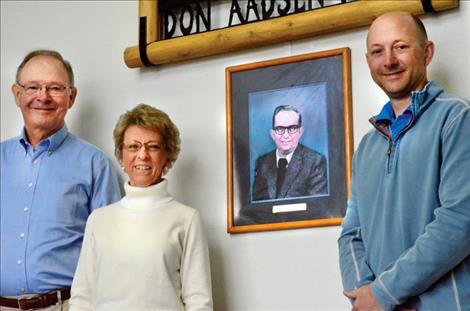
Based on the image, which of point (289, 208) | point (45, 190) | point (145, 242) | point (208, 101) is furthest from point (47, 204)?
point (289, 208)

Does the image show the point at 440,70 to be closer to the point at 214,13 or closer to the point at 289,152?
the point at 289,152

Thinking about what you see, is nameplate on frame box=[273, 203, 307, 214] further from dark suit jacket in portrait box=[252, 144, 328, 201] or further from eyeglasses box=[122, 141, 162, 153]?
eyeglasses box=[122, 141, 162, 153]

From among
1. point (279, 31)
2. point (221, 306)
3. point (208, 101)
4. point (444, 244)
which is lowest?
point (221, 306)

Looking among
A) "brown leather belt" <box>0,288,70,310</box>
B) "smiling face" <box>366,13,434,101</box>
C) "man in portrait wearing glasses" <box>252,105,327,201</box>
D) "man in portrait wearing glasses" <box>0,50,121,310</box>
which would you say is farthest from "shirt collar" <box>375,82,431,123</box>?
"brown leather belt" <box>0,288,70,310</box>

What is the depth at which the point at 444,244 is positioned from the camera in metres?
1.87

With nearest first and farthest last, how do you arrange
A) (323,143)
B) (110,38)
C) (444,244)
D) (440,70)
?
1. (444,244)
2. (440,70)
3. (323,143)
4. (110,38)

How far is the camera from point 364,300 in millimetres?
1980

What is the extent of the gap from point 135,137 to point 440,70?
2.83ft

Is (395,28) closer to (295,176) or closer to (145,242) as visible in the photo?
(295,176)

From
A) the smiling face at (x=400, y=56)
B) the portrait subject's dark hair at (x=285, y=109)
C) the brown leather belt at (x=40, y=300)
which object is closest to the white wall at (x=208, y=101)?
the portrait subject's dark hair at (x=285, y=109)

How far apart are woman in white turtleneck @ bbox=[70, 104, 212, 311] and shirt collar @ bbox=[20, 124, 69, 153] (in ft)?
0.95

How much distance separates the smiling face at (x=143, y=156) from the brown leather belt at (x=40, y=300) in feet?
1.28

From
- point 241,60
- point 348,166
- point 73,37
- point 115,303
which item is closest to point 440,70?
point 348,166

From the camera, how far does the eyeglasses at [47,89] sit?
2.81 m
